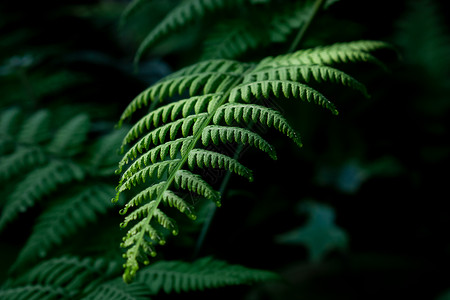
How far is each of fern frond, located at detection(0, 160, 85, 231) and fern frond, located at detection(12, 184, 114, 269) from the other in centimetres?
7

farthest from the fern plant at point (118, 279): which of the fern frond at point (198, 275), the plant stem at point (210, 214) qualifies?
the plant stem at point (210, 214)

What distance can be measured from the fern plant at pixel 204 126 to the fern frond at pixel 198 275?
23cm

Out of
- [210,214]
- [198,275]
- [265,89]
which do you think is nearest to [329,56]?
[265,89]

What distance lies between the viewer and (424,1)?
211 centimetres

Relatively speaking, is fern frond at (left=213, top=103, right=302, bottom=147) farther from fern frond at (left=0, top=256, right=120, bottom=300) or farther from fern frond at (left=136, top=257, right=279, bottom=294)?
fern frond at (left=0, top=256, right=120, bottom=300)

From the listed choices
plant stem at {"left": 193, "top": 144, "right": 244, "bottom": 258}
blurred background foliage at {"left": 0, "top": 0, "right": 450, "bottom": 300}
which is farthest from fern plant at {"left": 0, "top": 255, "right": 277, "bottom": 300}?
blurred background foliage at {"left": 0, "top": 0, "right": 450, "bottom": 300}

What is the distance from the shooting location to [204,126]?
2.60 ft

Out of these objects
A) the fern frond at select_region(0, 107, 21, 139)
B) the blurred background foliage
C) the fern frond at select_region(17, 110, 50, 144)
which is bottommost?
the blurred background foliage

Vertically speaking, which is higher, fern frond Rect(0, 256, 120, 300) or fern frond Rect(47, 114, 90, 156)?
fern frond Rect(47, 114, 90, 156)

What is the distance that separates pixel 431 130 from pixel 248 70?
1.46 m

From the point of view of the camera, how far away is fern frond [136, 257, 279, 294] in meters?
1.01

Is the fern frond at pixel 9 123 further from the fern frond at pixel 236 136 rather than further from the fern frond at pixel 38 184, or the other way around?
the fern frond at pixel 236 136

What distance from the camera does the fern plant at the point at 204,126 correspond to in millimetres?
689

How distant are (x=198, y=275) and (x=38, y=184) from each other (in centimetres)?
74
